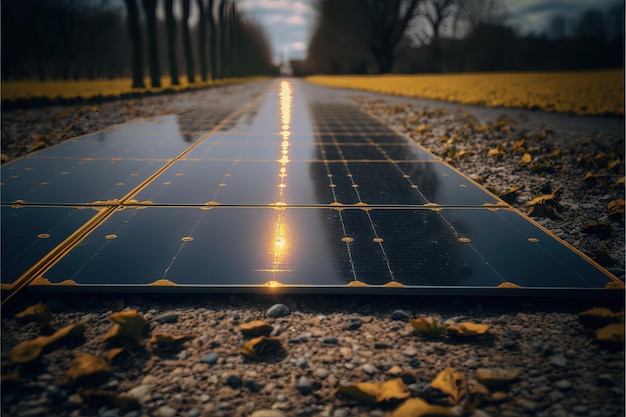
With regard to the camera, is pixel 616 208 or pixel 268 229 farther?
pixel 616 208

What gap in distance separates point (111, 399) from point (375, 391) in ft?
3.46

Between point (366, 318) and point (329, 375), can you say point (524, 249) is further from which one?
point (329, 375)

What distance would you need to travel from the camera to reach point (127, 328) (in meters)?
2.07

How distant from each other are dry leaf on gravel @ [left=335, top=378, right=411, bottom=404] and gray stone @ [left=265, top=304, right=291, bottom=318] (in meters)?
0.64

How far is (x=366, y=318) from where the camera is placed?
232 centimetres

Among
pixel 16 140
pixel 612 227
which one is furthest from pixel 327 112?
pixel 612 227

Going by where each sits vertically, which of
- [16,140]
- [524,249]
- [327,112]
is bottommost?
[524,249]

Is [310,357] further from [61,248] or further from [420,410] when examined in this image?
[61,248]

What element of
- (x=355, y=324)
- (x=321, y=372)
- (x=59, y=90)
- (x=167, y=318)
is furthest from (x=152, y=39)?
(x=321, y=372)

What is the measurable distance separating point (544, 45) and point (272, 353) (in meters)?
54.3

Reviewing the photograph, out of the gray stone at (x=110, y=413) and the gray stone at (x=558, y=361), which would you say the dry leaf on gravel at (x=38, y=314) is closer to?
the gray stone at (x=110, y=413)

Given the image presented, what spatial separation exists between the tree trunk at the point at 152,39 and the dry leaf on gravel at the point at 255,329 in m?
23.4

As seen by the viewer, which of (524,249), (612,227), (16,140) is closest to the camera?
(524,249)

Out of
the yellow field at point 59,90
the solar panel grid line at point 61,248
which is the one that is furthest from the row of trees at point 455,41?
the solar panel grid line at point 61,248
